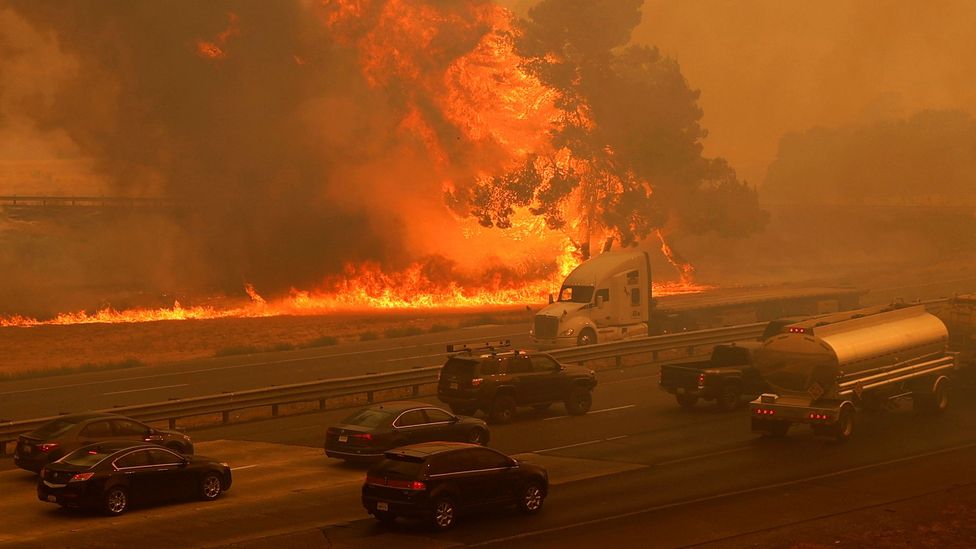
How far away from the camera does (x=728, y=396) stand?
31375mm

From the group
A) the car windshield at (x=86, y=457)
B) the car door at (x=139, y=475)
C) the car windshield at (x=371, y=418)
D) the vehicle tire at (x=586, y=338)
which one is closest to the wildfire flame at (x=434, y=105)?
the vehicle tire at (x=586, y=338)

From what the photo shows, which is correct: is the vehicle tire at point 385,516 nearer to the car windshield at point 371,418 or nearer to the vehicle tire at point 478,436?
the car windshield at point 371,418

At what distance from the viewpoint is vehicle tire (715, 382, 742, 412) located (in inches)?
1230

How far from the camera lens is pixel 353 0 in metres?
66.3

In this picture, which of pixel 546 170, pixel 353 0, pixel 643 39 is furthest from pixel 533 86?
pixel 643 39

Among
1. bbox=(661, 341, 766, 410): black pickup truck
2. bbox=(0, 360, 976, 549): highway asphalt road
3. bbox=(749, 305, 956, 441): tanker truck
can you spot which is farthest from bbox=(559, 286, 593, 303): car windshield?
bbox=(749, 305, 956, 441): tanker truck

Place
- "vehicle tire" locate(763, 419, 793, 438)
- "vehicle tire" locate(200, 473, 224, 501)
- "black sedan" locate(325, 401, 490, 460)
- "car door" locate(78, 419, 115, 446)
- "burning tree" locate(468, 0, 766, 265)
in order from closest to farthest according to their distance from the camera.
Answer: "vehicle tire" locate(200, 473, 224, 501), "car door" locate(78, 419, 115, 446), "black sedan" locate(325, 401, 490, 460), "vehicle tire" locate(763, 419, 793, 438), "burning tree" locate(468, 0, 766, 265)

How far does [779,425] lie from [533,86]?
48504mm

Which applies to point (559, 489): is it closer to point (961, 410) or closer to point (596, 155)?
point (961, 410)

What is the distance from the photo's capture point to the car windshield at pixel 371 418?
2502cm

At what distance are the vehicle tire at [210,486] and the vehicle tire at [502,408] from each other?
9.34m

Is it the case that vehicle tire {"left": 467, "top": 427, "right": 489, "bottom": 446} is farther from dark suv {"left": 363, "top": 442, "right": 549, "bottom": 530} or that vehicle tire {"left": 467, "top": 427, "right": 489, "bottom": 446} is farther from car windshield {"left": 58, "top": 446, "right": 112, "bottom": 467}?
car windshield {"left": 58, "top": 446, "right": 112, "bottom": 467}

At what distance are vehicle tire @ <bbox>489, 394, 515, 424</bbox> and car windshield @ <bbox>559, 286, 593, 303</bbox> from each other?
14222mm

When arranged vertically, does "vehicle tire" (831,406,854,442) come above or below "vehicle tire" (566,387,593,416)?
below
